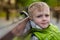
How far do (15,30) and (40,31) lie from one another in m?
0.16

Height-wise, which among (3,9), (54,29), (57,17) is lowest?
(57,17)

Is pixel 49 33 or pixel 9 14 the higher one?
pixel 49 33

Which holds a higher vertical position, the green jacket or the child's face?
the child's face

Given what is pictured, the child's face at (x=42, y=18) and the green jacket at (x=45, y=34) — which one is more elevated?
the child's face at (x=42, y=18)

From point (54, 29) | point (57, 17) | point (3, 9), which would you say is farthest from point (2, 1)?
point (54, 29)

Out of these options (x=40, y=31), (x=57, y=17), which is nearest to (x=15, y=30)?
(x=40, y=31)

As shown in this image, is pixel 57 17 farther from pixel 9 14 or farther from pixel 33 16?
pixel 33 16

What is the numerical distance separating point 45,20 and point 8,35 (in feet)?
0.76

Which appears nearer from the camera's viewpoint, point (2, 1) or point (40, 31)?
point (40, 31)

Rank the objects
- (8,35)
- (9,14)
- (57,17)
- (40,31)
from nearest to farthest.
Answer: (8,35) < (40,31) < (9,14) < (57,17)

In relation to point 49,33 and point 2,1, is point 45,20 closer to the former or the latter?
point 49,33

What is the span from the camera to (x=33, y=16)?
146 centimetres

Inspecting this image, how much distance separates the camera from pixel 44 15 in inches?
56.3

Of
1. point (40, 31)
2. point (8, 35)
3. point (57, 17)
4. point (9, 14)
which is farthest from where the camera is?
point (57, 17)
